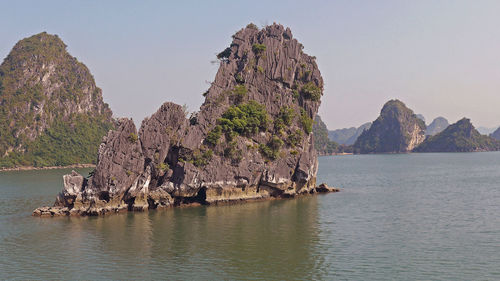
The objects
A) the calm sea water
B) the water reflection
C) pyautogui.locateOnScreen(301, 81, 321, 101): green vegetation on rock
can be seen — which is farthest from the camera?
pyautogui.locateOnScreen(301, 81, 321, 101): green vegetation on rock

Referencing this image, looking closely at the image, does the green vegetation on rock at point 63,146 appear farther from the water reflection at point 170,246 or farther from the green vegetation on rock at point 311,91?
the water reflection at point 170,246

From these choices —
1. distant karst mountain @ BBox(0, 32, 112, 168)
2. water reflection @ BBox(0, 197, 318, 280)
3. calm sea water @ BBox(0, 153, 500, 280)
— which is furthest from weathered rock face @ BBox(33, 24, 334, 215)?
distant karst mountain @ BBox(0, 32, 112, 168)

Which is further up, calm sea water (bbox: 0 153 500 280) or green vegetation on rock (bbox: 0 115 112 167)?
green vegetation on rock (bbox: 0 115 112 167)

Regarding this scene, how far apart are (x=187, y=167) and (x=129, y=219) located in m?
8.74

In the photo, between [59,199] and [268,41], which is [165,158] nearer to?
[59,199]

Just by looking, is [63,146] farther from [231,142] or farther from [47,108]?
[231,142]

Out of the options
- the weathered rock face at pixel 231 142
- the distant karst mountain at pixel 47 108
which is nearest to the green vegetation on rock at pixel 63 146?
the distant karst mountain at pixel 47 108

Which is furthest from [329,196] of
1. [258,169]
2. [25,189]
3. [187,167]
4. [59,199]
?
[25,189]

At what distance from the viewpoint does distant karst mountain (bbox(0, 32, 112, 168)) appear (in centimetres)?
15338

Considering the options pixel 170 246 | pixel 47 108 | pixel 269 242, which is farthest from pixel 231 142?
pixel 47 108

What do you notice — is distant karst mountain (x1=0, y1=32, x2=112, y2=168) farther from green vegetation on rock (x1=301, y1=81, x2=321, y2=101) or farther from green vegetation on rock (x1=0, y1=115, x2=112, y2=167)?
green vegetation on rock (x1=301, y1=81, x2=321, y2=101)

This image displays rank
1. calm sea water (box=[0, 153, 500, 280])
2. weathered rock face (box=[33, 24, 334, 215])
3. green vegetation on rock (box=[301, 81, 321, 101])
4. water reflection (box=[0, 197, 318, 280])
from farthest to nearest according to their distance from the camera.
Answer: green vegetation on rock (box=[301, 81, 321, 101])
weathered rock face (box=[33, 24, 334, 215])
water reflection (box=[0, 197, 318, 280])
calm sea water (box=[0, 153, 500, 280])

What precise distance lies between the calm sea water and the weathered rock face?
2.78 metres

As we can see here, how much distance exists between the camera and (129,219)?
42.5m
